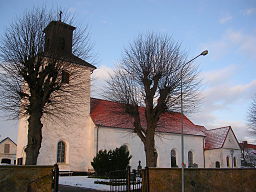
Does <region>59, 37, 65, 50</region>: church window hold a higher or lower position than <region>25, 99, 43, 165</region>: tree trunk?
higher

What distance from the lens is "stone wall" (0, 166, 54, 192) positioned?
504 inches

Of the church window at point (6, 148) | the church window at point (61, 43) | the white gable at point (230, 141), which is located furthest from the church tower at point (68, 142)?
the church window at point (6, 148)

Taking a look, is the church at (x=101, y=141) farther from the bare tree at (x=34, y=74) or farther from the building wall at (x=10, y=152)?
the building wall at (x=10, y=152)

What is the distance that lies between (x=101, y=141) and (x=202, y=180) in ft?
53.2

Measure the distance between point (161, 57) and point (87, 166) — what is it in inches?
607

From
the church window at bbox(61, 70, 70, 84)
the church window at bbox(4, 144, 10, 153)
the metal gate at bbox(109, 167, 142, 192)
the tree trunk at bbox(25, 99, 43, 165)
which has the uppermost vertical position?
the church window at bbox(61, 70, 70, 84)

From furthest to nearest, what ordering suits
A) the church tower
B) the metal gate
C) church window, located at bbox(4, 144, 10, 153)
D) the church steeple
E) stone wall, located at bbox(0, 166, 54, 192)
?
church window, located at bbox(4, 144, 10, 153), the church tower, the church steeple, the metal gate, stone wall, located at bbox(0, 166, 54, 192)

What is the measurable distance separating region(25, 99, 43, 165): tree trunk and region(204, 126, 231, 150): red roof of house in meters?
29.9

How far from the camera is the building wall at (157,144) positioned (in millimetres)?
31675

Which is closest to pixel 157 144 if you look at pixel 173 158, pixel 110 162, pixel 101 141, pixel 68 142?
pixel 173 158

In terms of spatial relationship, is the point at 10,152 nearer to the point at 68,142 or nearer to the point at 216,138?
the point at 68,142

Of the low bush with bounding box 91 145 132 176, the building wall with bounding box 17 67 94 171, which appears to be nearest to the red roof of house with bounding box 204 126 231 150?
the building wall with bounding box 17 67 94 171

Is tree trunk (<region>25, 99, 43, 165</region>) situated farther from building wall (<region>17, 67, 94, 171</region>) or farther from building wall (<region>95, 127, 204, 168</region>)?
building wall (<region>95, 127, 204, 168</region>)

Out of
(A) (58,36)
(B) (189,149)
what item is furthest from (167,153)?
(A) (58,36)
